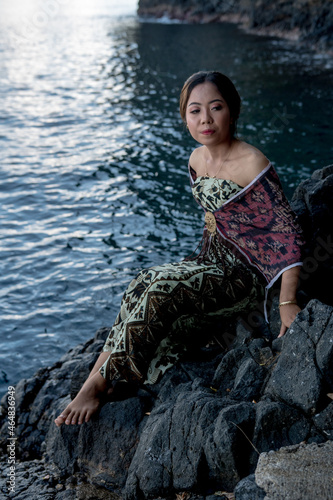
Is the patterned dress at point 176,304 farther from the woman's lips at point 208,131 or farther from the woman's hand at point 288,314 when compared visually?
the woman's hand at point 288,314

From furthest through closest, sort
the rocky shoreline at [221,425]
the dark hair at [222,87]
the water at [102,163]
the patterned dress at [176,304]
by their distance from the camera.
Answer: the water at [102,163] → the dark hair at [222,87] → the patterned dress at [176,304] → the rocky shoreline at [221,425]

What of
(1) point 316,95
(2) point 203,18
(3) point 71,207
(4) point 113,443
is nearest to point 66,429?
(4) point 113,443

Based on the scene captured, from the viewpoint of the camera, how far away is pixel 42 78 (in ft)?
69.4

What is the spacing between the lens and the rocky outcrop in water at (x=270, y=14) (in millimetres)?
25422

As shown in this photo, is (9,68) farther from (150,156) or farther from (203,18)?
(203,18)

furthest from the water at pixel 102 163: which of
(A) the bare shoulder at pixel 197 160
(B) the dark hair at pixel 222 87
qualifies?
(B) the dark hair at pixel 222 87

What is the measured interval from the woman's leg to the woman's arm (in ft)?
4.36

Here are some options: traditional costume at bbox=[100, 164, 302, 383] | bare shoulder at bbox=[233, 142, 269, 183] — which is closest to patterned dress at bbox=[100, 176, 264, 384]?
traditional costume at bbox=[100, 164, 302, 383]

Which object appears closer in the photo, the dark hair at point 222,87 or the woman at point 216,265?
the woman at point 216,265

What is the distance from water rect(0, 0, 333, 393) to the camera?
700 cm

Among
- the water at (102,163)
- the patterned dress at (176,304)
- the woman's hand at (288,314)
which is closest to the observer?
the woman's hand at (288,314)

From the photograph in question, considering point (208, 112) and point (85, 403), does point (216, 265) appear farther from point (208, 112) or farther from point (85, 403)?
point (85, 403)

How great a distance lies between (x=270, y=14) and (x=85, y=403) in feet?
106

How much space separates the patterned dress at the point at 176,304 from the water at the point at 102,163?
2.50m
